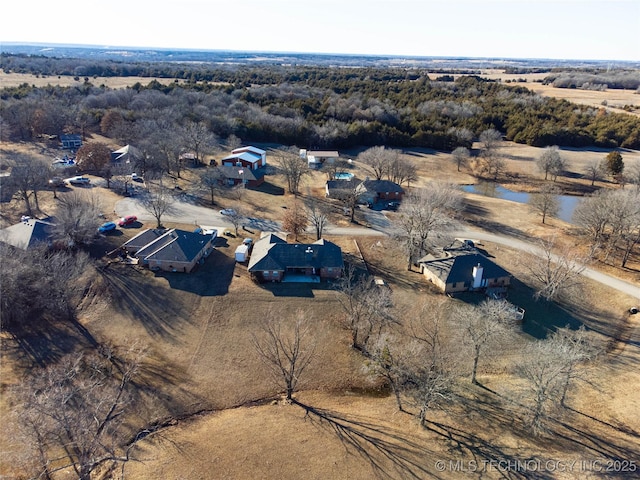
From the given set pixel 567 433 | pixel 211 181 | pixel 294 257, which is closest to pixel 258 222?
pixel 211 181

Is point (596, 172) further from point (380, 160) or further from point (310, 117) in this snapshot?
point (310, 117)

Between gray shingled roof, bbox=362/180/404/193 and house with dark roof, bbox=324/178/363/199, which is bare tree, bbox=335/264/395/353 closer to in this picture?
house with dark roof, bbox=324/178/363/199

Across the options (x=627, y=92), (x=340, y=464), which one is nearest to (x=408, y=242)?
(x=340, y=464)

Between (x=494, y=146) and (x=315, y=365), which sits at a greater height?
(x=494, y=146)

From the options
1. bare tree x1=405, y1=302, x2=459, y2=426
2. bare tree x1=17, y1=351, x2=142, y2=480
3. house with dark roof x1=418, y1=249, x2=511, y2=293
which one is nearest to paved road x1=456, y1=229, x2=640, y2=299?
house with dark roof x1=418, y1=249, x2=511, y2=293

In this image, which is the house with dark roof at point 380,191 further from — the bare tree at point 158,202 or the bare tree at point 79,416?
the bare tree at point 79,416

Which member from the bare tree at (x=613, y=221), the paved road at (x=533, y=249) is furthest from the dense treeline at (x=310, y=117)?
the bare tree at (x=613, y=221)

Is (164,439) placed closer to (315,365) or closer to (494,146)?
(315,365)
